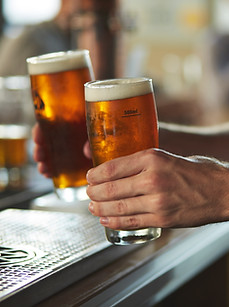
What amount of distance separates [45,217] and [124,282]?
14.4 inches

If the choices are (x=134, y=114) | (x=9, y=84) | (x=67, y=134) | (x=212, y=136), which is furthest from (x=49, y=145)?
(x=9, y=84)

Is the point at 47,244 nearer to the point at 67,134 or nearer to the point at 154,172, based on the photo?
the point at 67,134

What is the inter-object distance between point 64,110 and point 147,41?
859 centimetres

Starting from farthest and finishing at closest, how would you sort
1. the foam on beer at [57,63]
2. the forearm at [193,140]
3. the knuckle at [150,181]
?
the forearm at [193,140] → the foam on beer at [57,63] → the knuckle at [150,181]

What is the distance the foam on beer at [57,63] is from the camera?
126 centimetres

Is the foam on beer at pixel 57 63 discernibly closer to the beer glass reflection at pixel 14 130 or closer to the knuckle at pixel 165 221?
the knuckle at pixel 165 221

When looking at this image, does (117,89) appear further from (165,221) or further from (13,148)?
(13,148)

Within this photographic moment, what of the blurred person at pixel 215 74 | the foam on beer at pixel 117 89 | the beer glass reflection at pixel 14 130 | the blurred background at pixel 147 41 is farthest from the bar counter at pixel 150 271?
the blurred person at pixel 215 74

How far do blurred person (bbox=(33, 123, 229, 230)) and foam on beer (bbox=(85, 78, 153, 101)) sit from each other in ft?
0.45

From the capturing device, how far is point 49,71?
1.26 m

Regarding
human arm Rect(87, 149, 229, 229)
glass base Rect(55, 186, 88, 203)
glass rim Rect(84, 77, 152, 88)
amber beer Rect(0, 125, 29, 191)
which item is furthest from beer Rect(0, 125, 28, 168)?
human arm Rect(87, 149, 229, 229)

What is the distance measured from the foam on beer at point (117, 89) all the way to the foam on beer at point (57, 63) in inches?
8.8

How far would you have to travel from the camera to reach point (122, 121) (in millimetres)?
991

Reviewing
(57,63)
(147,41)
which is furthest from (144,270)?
(147,41)
